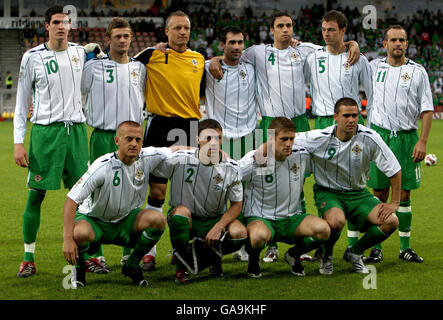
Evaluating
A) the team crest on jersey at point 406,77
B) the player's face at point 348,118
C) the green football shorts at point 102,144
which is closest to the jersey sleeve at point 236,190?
the player's face at point 348,118

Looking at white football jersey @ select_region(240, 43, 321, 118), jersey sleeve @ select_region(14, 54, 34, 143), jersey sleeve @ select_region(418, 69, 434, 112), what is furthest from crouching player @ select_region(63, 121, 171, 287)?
jersey sleeve @ select_region(418, 69, 434, 112)

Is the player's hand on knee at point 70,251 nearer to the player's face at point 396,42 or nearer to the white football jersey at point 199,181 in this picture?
the white football jersey at point 199,181

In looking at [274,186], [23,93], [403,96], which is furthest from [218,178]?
[403,96]

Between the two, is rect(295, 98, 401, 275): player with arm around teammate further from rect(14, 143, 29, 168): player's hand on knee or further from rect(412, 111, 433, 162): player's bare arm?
rect(14, 143, 29, 168): player's hand on knee

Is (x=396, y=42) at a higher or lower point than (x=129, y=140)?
higher

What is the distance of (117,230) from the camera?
15.6ft

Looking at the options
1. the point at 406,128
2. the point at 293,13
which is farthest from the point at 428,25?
the point at 406,128

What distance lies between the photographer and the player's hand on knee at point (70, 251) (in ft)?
14.2

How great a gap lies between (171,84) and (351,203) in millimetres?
1779

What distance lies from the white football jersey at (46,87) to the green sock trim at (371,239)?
2.48m

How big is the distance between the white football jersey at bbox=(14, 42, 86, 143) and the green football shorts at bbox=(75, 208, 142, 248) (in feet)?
2.89

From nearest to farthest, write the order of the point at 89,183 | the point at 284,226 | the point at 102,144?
the point at 89,183 < the point at 284,226 < the point at 102,144

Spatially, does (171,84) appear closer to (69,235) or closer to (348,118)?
(348,118)

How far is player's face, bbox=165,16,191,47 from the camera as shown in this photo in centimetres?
539
